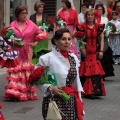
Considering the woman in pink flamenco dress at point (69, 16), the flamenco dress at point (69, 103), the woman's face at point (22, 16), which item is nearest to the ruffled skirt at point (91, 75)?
Result: the woman's face at point (22, 16)

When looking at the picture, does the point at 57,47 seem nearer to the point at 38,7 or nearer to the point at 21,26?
the point at 21,26

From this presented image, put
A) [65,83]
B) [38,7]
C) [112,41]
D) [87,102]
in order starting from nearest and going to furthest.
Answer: [65,83] → [87,102] → [38,7] → [112,41]

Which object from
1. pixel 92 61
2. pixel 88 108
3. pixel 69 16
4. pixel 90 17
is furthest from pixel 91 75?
pixel 69 16

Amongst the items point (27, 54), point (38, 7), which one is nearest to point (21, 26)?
point (27, 54)

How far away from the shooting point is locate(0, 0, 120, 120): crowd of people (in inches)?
287

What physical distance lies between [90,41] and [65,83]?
5184 mm

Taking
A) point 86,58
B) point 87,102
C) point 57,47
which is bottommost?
point 87,102

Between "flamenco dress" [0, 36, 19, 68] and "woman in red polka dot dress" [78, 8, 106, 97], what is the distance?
4645 millimetres

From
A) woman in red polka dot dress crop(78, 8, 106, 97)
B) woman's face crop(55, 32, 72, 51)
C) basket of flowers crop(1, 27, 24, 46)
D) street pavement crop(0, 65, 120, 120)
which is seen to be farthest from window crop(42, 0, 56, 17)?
woman's face crop(55, 32, 72, 51)

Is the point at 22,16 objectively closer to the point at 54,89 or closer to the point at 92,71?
the point at 92,71

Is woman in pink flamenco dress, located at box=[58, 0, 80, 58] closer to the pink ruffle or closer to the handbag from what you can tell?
the pink ruffle

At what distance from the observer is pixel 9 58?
7.62 m

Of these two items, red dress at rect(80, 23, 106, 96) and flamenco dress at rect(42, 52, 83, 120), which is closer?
flamenco dress at rect(42, 52, 83, 120)

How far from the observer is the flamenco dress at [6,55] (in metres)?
7.49
